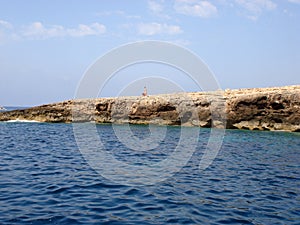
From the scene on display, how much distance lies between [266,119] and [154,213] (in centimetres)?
3825

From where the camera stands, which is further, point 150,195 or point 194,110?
point 194,110

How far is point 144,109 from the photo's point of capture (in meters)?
51.7

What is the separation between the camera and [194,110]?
48.1m

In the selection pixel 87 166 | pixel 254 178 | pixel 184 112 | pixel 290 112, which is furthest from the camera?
pixel 184 112

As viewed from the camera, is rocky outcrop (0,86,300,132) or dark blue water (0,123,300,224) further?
rocky outcrop (0,86,300,132)

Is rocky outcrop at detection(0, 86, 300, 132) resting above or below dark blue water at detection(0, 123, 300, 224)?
above

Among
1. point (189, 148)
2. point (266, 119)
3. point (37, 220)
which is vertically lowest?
point (37, 220)

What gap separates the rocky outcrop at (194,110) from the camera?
1726 inches

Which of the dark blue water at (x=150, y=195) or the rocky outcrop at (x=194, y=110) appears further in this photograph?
the rocky outcrop at (x=194, y=110)

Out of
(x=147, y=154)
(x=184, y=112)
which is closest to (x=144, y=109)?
(x=184, y=112)

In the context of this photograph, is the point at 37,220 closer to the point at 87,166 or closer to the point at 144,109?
the point at 87,166

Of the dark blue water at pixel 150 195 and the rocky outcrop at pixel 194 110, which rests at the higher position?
the rocky outcrop at pixel 194 110

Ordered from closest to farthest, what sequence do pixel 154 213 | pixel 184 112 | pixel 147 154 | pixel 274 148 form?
pixel 154 213 < pixel 147 154 < pixel 274 148 < pixel 184 112

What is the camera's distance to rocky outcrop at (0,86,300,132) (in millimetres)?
43844
